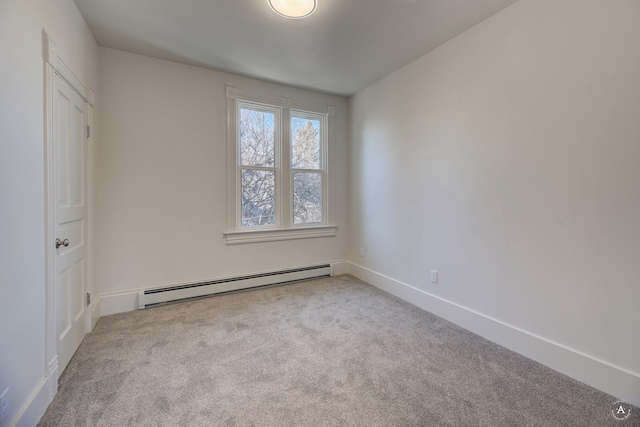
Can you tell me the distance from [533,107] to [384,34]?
139 centimetres

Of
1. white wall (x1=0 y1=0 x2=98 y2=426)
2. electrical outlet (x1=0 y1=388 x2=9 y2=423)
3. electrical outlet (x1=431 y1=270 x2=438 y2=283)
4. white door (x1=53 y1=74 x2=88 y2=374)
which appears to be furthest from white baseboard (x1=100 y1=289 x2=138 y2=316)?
electrical outlet (x1=431 y1=270 x2=438 y2=283)

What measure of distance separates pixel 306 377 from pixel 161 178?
2.53 m

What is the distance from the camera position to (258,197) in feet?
11.8

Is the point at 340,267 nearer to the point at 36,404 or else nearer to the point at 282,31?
the point at 282,31

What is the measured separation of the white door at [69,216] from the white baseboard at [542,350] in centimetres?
310

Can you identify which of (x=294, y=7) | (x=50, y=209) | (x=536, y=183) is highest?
(x=294, y=7)

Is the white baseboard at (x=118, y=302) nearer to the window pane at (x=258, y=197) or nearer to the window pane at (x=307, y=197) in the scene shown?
the window pane at (x=258, y=197)

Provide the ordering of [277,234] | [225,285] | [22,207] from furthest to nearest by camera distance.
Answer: [277,234], [225,285], [22,207]

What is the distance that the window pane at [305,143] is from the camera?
3852 millimetres

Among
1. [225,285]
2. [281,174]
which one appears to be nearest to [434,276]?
[281,174]

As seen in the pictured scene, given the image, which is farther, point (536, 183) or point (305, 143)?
point (305, 143)

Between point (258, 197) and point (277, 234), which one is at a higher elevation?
point (258, 197)

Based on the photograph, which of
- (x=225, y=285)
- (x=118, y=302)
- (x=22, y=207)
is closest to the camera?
(x=22, y=207)

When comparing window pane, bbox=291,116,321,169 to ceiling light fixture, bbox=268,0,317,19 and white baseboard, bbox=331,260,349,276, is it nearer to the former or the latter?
white baseboard, bbox=331,260,349,276
